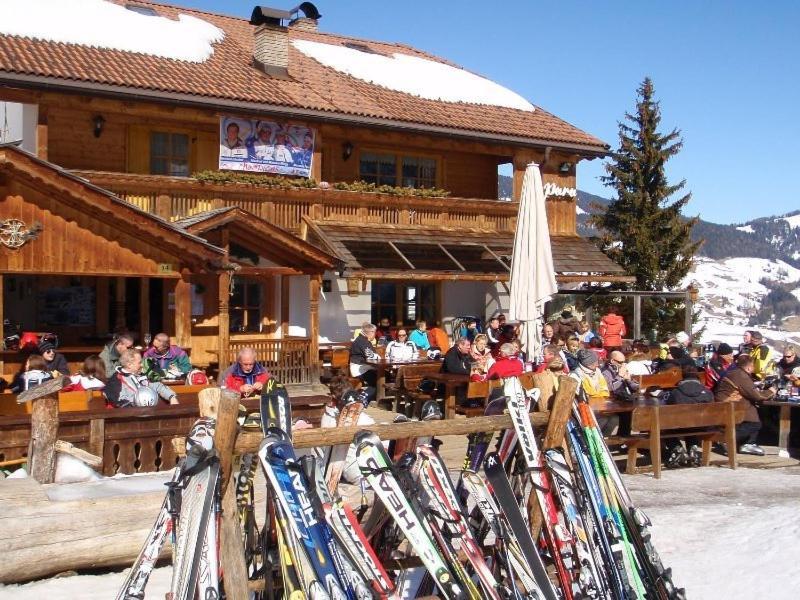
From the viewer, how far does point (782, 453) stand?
11.6 metres

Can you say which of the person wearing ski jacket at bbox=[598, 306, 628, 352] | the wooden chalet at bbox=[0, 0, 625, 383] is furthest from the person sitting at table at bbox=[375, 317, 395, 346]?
the person wearing ski jacket at bbox=[598, 306, 628, 352]

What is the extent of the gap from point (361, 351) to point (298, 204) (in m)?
5.18

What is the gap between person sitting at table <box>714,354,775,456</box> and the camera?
11398mm

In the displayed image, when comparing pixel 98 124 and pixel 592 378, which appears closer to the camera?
pixel 592 378

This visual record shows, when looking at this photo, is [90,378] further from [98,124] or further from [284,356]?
[98,124]

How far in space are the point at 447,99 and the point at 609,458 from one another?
1781 centimetres

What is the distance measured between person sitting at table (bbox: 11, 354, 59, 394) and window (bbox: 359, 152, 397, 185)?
11.5 metres

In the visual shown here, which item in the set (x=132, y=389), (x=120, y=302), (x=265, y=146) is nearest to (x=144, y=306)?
(x=120, y=302)

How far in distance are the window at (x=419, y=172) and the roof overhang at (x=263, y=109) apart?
1.53 meters

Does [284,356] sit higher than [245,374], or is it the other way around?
[245,374]

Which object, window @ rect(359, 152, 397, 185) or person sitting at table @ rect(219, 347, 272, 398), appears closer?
person sitting at table @ rect(219, 347, 272, 398)

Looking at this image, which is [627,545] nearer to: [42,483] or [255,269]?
[42,483]

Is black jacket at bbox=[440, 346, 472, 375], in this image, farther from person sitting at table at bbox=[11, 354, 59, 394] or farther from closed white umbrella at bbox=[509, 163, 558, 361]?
person sitting at table at bbox=[11, 354, 59, 394]

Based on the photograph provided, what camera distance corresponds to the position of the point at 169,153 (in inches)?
730
